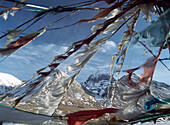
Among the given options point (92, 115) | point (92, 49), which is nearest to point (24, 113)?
point (92, 115)

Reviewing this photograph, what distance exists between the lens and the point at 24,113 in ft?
2.68

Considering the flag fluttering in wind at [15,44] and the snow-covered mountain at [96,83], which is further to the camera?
the snow-covered mountain at [96,83]

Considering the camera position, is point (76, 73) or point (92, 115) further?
point (76, 73)

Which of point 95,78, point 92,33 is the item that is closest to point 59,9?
point 92,33

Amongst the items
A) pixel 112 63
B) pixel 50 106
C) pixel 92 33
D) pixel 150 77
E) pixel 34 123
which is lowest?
pixel 34 123

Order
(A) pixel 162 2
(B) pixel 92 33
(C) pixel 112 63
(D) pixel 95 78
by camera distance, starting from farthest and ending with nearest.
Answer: (D) pixel 95 78
(C) pixel 112 63
(B) pixel 92 33
(A) pixel 162 2

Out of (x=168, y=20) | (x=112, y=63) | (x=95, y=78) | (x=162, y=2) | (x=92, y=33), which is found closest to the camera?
(x=168, y=20)

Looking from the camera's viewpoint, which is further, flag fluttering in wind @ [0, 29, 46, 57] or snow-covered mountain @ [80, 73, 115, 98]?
snow-covered mountain @ [80, 73, 115, 98]

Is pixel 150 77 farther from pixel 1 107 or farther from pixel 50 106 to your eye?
pixel 1 107

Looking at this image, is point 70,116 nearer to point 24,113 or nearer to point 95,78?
point 24,113

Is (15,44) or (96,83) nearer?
(15,44)

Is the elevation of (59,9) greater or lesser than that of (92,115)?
greater

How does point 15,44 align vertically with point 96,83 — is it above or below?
above

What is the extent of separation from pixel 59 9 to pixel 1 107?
2.37 ft
